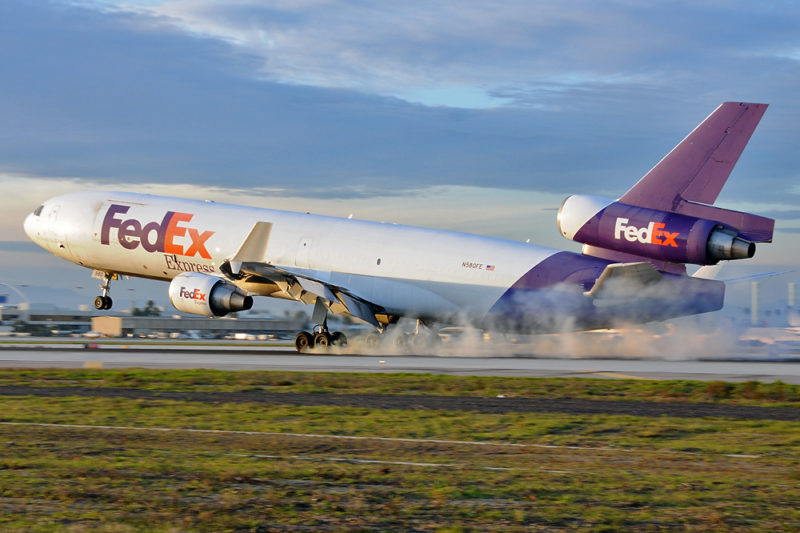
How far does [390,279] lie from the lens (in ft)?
127

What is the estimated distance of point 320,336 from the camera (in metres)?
39.0

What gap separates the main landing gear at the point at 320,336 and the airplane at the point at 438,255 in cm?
6

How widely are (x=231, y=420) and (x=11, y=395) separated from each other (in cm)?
753

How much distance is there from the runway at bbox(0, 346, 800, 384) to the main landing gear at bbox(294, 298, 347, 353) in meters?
1.69

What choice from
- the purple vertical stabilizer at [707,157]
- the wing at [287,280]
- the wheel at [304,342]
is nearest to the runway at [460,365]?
the wheel at [304,342]

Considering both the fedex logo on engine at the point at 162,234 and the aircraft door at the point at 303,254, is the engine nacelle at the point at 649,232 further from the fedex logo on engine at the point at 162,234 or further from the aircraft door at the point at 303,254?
the fedex logo on engine at the point at 162,234

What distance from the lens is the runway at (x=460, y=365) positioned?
27.1 meters

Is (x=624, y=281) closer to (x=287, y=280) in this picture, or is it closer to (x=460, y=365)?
(x=460, y=365)

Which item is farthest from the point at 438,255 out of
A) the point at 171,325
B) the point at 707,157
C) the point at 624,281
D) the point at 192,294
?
the point at 171,325

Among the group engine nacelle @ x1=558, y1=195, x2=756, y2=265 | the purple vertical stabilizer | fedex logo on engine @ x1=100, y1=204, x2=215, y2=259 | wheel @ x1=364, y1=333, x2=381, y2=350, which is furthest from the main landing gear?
the purple vertical stabilizer

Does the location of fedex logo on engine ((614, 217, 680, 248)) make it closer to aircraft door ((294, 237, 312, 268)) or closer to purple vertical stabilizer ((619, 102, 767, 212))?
purple vertical stabilizer ((619, 102, 767, 212))

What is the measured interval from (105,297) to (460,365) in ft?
74.2

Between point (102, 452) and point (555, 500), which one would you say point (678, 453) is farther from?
point (102, 452)

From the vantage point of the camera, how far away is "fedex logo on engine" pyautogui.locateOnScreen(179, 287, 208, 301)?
37.1 meters
